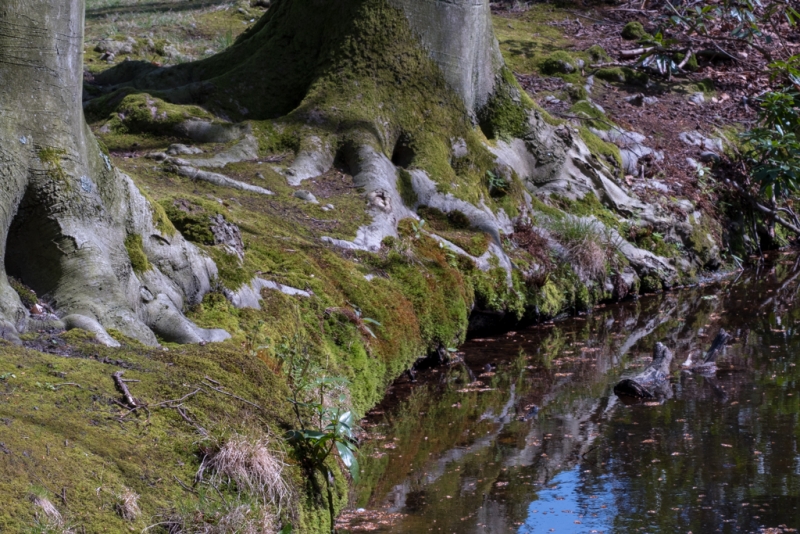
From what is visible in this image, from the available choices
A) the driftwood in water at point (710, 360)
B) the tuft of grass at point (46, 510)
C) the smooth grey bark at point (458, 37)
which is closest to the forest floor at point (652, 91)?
the smooth grey bark at point (458, 37)

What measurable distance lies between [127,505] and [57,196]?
2.43 metres

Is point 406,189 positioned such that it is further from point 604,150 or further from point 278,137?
point 604,150

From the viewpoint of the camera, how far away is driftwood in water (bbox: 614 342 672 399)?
768 centimetres

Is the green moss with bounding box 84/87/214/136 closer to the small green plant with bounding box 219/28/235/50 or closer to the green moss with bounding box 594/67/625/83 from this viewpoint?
the small green plant with bounding box 219/28/235/50

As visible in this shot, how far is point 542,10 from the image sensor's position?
21.4m

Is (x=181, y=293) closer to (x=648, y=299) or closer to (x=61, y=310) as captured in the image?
(x=61, y=310)

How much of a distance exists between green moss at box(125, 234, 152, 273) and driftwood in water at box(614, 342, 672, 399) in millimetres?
4340

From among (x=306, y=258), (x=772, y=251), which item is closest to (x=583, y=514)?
(x=306, y=258)

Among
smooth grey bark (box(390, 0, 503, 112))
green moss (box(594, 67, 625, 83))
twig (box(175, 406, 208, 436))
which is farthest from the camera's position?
green moss (box(594, 67, 625, 83))

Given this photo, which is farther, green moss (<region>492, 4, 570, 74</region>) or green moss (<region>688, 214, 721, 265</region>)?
green moss (<region>492, 4, 570, 74</region>)

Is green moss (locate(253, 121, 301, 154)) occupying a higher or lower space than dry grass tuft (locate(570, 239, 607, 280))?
higher

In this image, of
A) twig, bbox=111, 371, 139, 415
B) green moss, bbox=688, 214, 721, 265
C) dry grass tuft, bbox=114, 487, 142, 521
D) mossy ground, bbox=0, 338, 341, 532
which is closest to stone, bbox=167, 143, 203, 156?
mossy ground, bbox=0, 338, 341, 532

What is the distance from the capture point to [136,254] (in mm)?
5887

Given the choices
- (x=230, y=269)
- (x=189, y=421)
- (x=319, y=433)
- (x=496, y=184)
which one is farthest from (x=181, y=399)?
(x=496, y=184)
